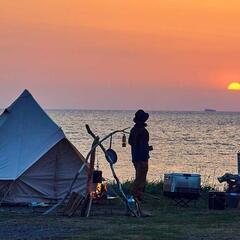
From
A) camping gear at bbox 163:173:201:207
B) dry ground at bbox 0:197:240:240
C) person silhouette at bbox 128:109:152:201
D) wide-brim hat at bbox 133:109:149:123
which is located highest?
wide-brim hat at bbox 133:109:149:123

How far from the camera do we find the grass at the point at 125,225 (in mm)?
12711

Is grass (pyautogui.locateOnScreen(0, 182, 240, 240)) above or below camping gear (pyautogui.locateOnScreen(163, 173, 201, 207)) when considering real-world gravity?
below

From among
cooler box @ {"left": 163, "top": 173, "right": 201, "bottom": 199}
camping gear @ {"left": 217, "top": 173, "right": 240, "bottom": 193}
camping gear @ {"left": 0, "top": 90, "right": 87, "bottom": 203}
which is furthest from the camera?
camping gear @ {"left": 217, "top": 173, "right": 240, "bottom": 193}

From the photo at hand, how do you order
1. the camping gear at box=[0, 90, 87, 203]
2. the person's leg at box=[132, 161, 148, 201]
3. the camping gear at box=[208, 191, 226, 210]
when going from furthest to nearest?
1. the camping gear at box=[0, 90, 87, 203]
2. the person's leg at box=[132, 161, 148, 201]
3. the camping gear at box=[208, 191, 226, 210]

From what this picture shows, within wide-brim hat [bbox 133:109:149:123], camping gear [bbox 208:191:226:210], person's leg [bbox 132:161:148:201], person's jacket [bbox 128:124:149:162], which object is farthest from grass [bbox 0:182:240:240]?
wide-brim hat [bbox 133:109:149:123]

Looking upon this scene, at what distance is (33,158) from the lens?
1788 centimetres

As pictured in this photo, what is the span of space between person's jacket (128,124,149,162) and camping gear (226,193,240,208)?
1.97m

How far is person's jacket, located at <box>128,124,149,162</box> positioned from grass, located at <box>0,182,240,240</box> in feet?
3.79

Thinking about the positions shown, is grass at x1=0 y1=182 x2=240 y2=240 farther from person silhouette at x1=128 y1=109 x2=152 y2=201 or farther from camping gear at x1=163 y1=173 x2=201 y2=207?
person silhouette at x1=128 y1=109 x2=152 y2=201

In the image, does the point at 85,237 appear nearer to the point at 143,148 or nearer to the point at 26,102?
the point at 143,148

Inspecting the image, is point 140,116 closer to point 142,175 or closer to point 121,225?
point 142,175

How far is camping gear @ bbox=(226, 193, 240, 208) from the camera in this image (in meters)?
17.0

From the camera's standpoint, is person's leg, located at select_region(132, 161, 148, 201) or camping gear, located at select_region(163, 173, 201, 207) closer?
camping gear, located at select_region(163, 173, 201, 207)

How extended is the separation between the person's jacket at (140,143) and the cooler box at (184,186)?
31.9 inches
